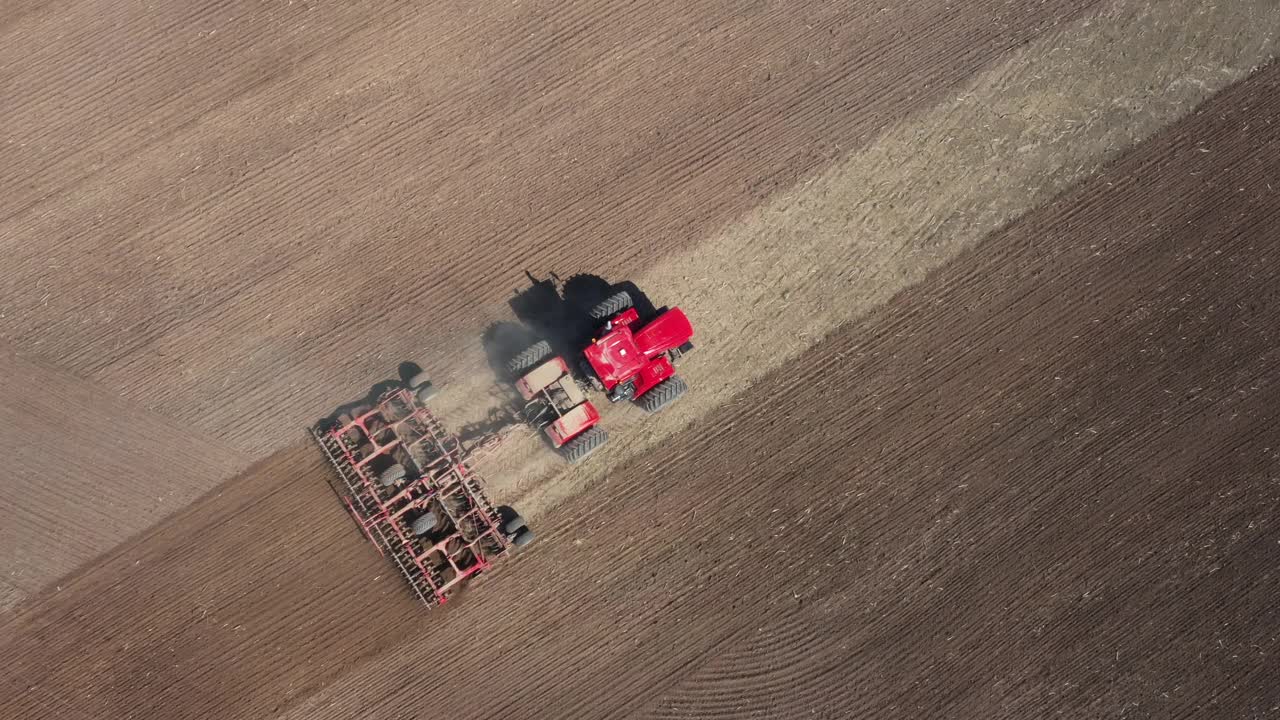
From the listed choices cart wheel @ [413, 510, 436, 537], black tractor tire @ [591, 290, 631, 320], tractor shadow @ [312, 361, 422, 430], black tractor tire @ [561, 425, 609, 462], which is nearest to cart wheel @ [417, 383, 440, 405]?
tractor shadow @ [312, 361, 422, 430]

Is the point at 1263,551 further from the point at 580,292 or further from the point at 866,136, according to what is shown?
the point at 580,292

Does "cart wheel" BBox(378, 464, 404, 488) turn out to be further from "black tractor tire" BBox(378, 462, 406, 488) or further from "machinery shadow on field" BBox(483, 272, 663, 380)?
"machinery shadow on field" BBox(483, 272, 663, 380)

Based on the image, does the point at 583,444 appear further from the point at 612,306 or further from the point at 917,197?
the point at 917,197

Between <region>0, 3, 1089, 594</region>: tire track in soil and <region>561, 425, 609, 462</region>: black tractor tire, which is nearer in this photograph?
<region>561, 425, 609, 462</region>: black tractor tire

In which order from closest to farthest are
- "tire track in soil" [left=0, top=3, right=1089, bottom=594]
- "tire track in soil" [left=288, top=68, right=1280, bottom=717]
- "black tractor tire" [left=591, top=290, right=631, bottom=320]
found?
"black tractor tire" [left=591, top=290, right=631, bottom=320] < "tire track in soil" [left=0, top=3, right=1089, bottom=594] < "tire track in soil" [left=288, top=68, right=1280, bottom=717]

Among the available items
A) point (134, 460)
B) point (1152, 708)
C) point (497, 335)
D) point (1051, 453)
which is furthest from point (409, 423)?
point (1152, 708)

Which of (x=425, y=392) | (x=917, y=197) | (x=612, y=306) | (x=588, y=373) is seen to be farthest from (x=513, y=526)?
(x=917, y=197)

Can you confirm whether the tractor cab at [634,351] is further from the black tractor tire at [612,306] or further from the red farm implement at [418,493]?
the red farm implement at [418,493]

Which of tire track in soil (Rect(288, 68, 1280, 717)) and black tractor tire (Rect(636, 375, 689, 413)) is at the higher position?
black tractor tire (Rect(636, 375, 689, 413))

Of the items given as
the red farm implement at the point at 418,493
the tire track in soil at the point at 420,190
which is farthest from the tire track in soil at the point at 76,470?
the red farm implement at the point at 418,493
